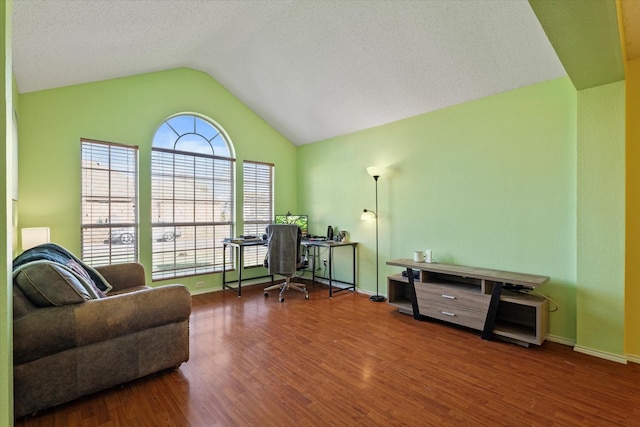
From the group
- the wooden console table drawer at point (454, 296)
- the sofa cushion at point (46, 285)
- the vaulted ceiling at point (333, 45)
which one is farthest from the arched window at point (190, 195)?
the wooden console table drawer at point (454, 296)

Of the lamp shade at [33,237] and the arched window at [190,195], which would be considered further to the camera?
the arched window at [190,195]

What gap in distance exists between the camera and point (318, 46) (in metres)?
3.31

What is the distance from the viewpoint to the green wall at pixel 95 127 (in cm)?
324

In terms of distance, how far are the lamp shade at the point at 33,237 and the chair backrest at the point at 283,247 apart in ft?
7.74

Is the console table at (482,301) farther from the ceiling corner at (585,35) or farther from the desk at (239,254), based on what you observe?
the desk at (239,254)

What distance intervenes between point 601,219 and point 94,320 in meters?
3.88

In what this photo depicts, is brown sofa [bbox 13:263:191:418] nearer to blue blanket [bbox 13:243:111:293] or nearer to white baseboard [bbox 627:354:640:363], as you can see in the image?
blue blanket [bbox 13:243:111:293]

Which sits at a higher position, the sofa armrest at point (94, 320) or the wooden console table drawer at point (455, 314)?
the sofa armrest at point (94, 320)

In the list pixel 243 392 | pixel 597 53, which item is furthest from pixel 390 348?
pixel 597 53

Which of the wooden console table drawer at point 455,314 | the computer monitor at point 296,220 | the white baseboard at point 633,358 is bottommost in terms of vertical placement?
the white baseboard at point 633,358

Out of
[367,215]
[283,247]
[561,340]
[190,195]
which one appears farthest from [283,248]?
[561,340]

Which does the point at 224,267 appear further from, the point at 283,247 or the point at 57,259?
the point at 57,259

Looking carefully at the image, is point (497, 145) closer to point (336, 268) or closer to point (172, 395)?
point (336, 268)

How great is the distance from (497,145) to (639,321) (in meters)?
1.90
